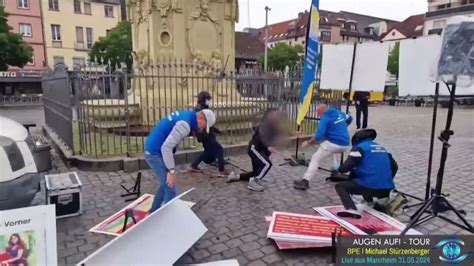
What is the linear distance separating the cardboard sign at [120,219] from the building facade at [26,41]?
37701 mm

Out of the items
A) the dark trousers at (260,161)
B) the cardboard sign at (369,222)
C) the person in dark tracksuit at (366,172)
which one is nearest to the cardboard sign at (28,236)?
the cardboard sign at (369,222)

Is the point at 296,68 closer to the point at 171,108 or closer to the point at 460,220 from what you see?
the point at 171,108

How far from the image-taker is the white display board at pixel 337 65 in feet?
20.6

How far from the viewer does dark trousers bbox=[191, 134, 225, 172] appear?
6.78 metres

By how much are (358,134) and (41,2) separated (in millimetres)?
45084

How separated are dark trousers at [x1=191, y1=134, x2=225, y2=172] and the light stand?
11.7 feet

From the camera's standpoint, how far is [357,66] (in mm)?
6148

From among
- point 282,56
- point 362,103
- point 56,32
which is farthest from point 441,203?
point 56,32

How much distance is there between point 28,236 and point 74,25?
45.7 m

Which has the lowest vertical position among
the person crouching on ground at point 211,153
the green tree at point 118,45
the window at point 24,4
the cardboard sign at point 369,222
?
the cardboard sign at point 369,222

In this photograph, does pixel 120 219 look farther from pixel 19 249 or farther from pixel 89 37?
pixel 89 37

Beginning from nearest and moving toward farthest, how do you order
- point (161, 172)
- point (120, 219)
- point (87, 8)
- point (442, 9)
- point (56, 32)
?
point (161, 172), point (120, 219), point (56, 32), point (87, 8), point (442, 9)

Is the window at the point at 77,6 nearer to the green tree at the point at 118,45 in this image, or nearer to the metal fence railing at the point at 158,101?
the green tree at the point at 118,45

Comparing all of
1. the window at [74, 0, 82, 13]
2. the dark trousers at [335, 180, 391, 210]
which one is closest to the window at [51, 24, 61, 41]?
the window at [74, 0, 82, 13]
